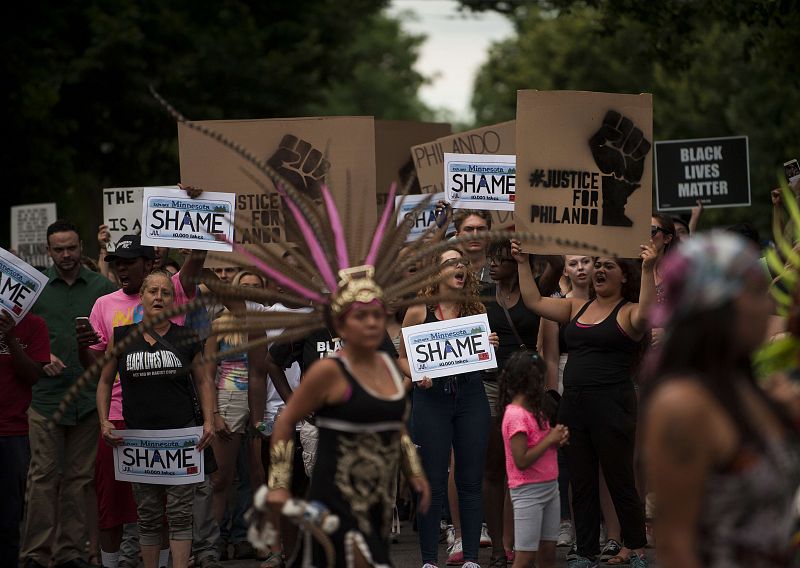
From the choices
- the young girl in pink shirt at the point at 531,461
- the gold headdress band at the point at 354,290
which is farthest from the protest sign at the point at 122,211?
the gold headdress band at the point at 354,290

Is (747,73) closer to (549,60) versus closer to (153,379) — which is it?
(549,60)

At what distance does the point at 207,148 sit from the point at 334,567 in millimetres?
4598

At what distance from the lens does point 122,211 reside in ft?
40.0

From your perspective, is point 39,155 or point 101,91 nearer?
point 39,155

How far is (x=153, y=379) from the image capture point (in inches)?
357

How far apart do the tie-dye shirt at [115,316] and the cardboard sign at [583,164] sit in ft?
8.08

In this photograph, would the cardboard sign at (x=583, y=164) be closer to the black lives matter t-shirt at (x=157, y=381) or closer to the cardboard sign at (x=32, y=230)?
the black lives matter t-shirt at (x=157, y=381)

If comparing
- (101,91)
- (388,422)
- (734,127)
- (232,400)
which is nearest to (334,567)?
(388,422)

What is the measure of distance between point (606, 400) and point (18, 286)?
374 centimetres

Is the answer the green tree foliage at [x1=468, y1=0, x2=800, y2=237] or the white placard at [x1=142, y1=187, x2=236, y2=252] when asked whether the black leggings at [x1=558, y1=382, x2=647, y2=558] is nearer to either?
the white placard at [x1=142, y1=187, x2=236, y2=252]

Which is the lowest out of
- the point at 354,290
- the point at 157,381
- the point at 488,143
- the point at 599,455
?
the point at 599,455

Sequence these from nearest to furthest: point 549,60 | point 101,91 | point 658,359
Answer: point 658,359 < point 101,91 < point 549,60

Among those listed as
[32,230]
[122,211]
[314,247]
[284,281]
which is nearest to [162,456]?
[284,281]

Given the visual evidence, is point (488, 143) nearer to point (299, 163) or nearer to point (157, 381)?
point (299, 163)
